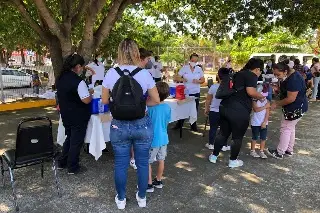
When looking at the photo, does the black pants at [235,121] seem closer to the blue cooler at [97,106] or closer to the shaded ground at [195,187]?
the shaded ground at [195,187]

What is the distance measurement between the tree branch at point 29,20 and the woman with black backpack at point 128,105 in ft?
20.3

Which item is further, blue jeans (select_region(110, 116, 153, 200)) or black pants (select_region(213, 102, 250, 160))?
black pants (select_region(213, 102, 250, 160))

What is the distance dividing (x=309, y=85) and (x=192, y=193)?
9.93m

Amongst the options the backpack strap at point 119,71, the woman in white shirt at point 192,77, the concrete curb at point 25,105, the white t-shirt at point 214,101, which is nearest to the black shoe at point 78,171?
the backpack strap at point 119,71

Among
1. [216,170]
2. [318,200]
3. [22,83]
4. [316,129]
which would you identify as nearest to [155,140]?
[216,170]

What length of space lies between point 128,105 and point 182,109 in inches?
121

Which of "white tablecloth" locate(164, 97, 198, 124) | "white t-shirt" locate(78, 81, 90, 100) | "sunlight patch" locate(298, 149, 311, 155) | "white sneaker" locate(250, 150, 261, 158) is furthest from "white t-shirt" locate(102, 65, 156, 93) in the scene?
"sunlight patch" locate(298, 149, 311, 155)

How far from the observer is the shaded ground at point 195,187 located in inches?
145

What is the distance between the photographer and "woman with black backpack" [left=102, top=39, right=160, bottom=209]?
3.16 meters

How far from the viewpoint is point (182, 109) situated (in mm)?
6133

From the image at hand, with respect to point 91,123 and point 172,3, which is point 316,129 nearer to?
point 91,123

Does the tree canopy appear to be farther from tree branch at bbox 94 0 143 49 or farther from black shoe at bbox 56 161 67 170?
black shoe at bbox 56 161 67 170

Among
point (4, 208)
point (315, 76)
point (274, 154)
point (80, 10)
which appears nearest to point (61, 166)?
point (4, 208)

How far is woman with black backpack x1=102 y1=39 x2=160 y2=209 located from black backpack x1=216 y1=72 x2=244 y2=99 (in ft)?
4.71
